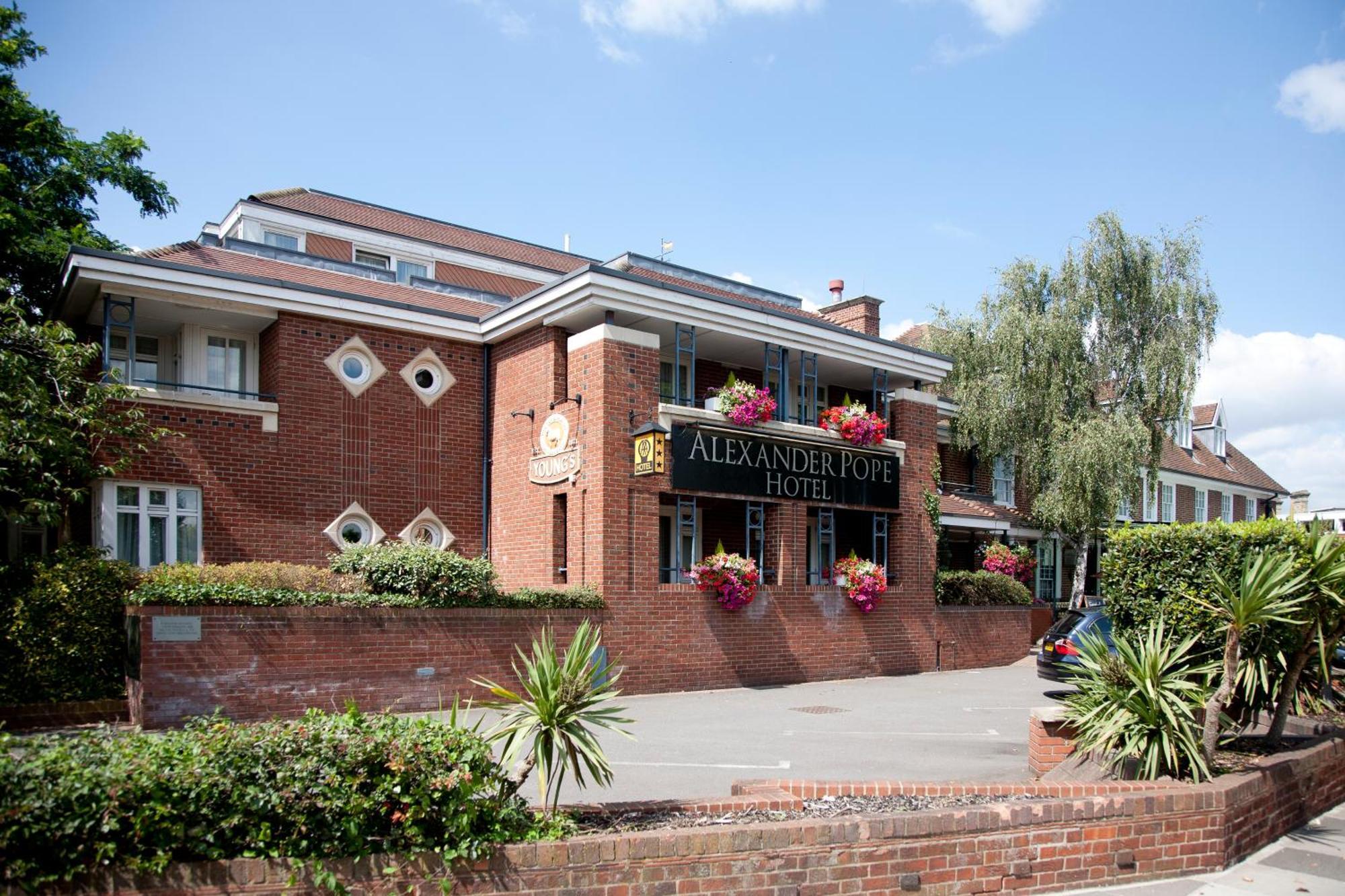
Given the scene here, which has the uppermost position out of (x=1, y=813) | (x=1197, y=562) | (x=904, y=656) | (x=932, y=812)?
(x=1197, y=562)

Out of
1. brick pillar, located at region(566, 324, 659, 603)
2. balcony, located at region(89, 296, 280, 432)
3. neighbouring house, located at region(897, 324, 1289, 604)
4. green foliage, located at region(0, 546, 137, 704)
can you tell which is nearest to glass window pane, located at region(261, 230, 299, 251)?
balcony, located at region(89, 296, 280, 432)

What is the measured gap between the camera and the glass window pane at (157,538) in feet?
50.0

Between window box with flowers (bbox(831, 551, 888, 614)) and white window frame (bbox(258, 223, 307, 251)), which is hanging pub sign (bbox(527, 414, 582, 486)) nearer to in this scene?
window box with flowers (bbox(831, 551, 888, 614))

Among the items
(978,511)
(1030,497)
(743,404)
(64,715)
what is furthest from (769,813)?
(1030,497)

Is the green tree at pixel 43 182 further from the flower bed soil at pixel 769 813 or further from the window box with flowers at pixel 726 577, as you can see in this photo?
the flower bed soil at pixel 769 813

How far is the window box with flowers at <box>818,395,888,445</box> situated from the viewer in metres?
19.5

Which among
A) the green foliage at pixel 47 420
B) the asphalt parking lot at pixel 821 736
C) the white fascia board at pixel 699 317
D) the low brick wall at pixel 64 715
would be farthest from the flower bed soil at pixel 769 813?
the white fascia board at pixel 699 317

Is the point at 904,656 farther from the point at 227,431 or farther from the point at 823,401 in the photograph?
the point at 227,431

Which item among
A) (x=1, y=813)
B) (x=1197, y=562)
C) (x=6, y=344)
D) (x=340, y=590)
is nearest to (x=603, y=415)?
(x=340, y=590)

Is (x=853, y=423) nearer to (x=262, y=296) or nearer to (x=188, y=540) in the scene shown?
(x=262, y=296)

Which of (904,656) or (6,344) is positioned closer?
(6,344)

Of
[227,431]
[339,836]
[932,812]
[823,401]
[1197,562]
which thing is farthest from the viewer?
[823,401]

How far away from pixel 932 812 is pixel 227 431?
13125 millimetres

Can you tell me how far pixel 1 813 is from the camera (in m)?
4.55
